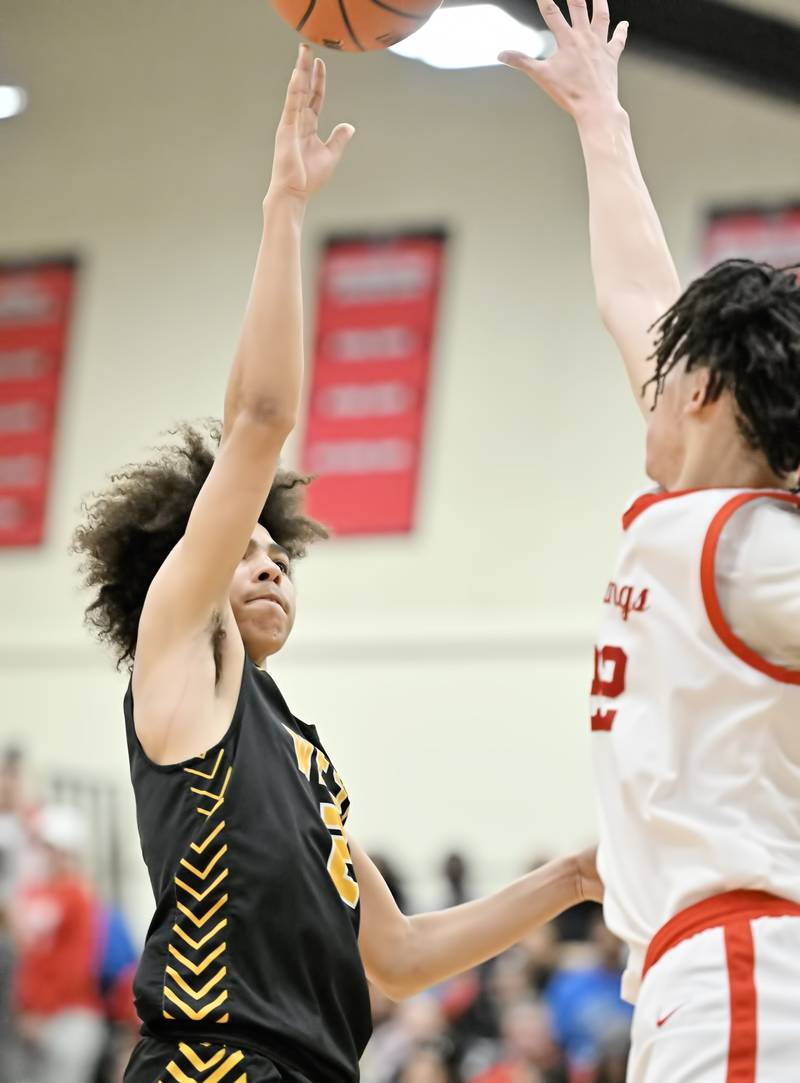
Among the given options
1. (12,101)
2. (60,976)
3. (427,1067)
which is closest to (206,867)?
(427,1067)

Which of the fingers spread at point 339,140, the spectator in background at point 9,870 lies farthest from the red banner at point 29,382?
the fingers spread at point 339,140

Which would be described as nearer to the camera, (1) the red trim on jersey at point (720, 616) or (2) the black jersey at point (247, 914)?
(1) the red trim on jersey at point (720, 616)

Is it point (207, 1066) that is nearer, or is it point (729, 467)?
point (729, 467)

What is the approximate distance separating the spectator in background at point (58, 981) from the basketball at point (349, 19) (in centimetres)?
579

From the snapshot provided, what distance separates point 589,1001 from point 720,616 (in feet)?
17.8

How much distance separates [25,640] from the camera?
12.1 metres

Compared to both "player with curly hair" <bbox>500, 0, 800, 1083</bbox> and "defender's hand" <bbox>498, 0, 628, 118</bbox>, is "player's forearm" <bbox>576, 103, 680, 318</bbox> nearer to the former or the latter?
"defender's hand" <bbox>498, 0, 628, 118</bbox>

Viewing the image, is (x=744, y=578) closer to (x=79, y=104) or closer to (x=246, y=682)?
(x=246, y=682)

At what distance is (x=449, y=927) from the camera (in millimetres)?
3154

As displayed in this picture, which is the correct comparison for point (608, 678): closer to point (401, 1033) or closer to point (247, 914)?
point (247, 914)

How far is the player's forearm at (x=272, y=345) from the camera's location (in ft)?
8.76

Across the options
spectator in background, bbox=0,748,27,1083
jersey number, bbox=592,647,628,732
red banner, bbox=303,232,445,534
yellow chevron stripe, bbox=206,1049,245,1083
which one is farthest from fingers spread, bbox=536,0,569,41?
red banner, bbox=303,232,445,534

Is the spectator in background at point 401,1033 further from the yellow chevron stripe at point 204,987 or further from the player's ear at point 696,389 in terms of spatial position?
the player's ear at point 696,389

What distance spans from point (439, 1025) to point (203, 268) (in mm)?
6009
